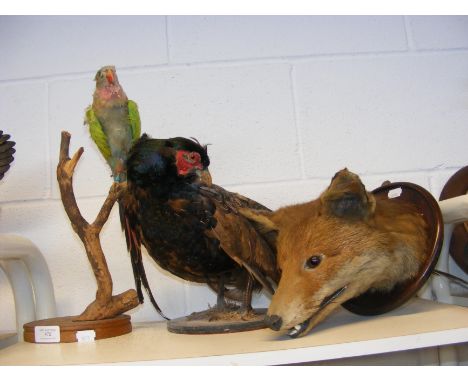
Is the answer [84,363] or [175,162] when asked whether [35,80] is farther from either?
[84,363]

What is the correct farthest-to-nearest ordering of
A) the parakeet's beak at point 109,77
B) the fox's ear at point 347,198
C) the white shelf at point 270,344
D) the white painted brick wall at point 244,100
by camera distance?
the white painted brick wall at point 244,100
the parakeet's beak at point 109,77
the fox's ear at point 347,198
the white shelf at point 270,344

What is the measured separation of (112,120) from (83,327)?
41 cm

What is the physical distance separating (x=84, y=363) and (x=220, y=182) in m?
0.63

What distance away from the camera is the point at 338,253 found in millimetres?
775

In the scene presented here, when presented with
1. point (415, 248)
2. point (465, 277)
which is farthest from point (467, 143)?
point (415, 248)

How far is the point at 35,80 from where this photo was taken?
50.6 inches

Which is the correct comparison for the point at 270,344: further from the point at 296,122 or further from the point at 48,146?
the point at 48,146

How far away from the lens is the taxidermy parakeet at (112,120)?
0.99 m

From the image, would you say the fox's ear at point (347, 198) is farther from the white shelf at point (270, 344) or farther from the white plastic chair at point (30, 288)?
the white plastic chair at point (30, 288)

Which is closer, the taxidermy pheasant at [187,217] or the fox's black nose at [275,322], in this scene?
the fox's black nose at [275,322]

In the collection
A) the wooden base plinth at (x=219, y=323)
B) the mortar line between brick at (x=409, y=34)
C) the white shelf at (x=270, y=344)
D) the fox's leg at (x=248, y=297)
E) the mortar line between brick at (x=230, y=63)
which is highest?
the mortar line between brick at (x=409, y=34)

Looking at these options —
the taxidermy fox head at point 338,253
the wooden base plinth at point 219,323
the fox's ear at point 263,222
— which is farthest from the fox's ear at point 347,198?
the wooden base plinth at point 219,323

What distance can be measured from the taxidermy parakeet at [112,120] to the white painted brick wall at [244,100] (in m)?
0.25

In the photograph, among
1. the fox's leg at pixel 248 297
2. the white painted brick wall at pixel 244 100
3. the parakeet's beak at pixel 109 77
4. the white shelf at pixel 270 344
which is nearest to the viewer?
the white shelf at pixel 270 344
